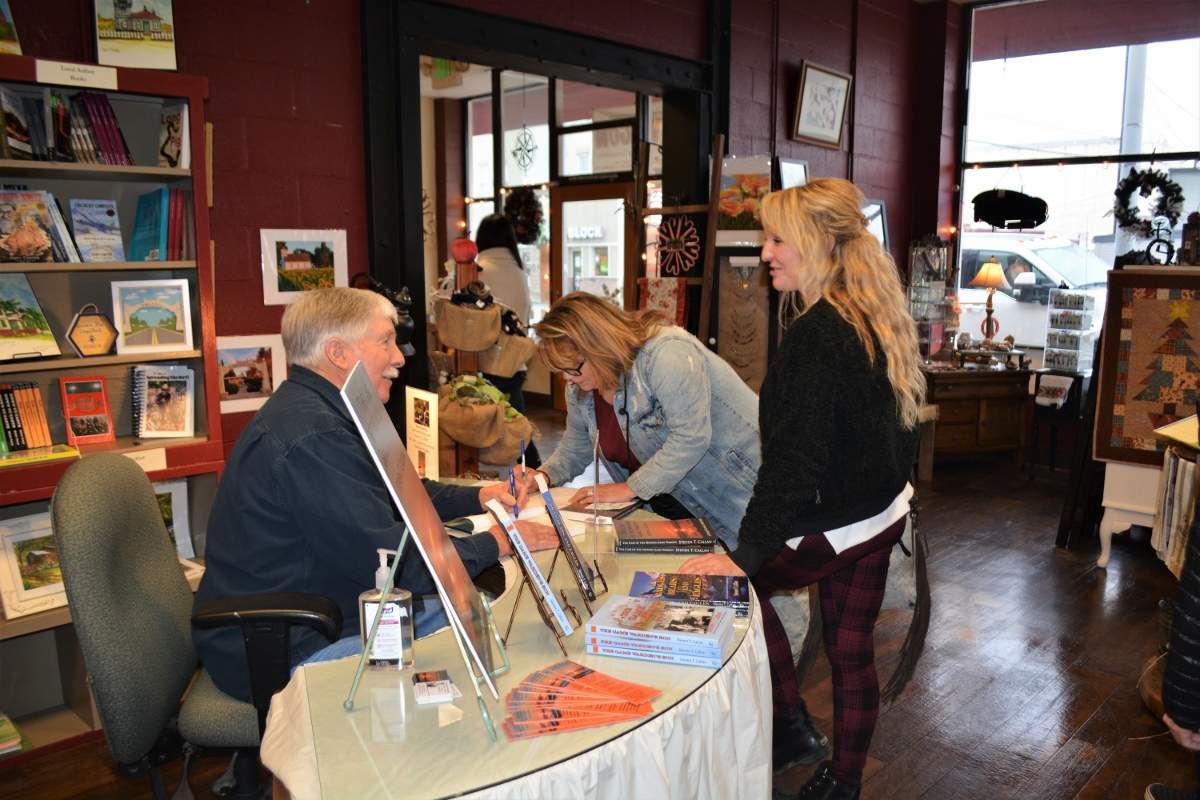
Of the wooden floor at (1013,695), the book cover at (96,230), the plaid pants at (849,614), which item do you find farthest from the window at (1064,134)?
the book cover at (96,230)

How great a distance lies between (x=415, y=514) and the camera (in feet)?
4.38

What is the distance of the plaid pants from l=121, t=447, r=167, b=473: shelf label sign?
1.93m

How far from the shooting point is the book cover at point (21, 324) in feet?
9.20

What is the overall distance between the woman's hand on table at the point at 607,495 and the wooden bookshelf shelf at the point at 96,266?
1485mm

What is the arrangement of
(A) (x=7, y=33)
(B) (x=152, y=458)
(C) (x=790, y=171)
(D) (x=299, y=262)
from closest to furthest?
(A) (x=7, y=33)
(B) (x=152, y=458)
(D) (x=299, y=262)
(C) (x=790, y=171)

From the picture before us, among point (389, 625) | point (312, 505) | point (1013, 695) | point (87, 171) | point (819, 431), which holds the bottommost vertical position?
point (1013, 695)

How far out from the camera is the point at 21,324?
285cm

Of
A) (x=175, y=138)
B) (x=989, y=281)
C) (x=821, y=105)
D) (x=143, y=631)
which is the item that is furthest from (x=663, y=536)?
(x=989, y=281)

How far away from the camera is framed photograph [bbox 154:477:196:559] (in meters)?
3.26

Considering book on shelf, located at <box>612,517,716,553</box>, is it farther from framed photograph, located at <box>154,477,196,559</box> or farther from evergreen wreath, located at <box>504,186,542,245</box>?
evergreen wreath, located at <box>504,186,542,245</box>

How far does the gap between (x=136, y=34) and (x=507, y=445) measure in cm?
212

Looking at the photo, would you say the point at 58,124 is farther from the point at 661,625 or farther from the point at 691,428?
the point at 661,625

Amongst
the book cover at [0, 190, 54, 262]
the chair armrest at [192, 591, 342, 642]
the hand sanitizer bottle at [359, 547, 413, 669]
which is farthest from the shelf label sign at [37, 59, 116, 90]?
the hand sanitizer bottle at [359, 547, 413, 669]

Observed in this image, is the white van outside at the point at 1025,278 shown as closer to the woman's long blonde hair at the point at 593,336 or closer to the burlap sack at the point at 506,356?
the burlap sack at the point at 506,356
